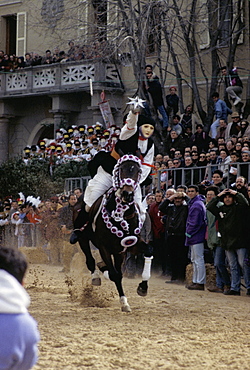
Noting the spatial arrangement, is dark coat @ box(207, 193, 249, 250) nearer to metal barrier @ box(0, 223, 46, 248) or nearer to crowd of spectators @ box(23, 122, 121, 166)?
metal barrier @ box(0, 223, 46, 248)

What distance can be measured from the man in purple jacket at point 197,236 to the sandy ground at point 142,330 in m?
0.31

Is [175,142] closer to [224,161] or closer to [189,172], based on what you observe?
[189,172]

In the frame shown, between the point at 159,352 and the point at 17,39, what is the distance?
27143 millimetres

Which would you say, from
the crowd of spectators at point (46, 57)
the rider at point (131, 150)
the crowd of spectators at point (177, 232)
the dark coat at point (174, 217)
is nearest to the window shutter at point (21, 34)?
the crowd of spectators at point (46, 57)

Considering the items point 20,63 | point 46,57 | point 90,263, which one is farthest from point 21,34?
point 90,263

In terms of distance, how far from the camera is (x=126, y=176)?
8.95 m

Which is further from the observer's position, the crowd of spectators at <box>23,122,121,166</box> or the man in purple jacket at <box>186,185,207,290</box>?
the crowd of spectators at <box>23,122,121,166</box>

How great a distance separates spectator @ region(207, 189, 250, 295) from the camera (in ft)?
36.3

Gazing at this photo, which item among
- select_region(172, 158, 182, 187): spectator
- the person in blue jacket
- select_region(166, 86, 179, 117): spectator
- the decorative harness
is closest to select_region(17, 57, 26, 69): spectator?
select_region(166, 86, 179, 117): spectator

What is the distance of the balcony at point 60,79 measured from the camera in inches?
1038

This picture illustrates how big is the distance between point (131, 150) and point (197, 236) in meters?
3.29

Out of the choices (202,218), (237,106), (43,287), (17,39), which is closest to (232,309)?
(202,218)

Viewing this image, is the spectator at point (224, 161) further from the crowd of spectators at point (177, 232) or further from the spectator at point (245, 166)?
the crowd of spectators at point (177, 232)

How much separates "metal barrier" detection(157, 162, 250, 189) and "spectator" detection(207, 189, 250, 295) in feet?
4.46
